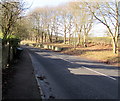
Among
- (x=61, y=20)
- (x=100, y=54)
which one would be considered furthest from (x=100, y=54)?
(x=61, y=20)

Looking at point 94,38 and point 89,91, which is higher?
point 94,38

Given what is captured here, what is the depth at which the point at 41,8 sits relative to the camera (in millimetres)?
69812

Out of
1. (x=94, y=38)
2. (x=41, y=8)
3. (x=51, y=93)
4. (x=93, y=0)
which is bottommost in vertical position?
(x=51, y=93)

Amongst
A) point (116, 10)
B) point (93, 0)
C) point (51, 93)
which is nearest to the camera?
point (51, 93)

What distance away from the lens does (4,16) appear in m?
19.6

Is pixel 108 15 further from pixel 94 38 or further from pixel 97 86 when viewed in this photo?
pixel 94 38

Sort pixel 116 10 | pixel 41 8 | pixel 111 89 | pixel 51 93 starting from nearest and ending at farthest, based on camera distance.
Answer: pixel 51 93, pixel 111 89, pixel 116 10, pixel 41 8

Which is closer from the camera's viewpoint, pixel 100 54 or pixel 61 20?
pixel 100 54

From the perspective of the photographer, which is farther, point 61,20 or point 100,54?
point 61,20

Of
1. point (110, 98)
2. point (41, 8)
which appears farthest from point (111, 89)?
point (41, 8)

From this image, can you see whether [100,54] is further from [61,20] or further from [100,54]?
[61,20]

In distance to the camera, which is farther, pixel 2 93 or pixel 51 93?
pixel 51 93

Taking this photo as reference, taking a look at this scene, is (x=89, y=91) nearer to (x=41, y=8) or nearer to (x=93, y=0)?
(x=93, y=0)

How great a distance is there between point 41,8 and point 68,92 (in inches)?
2610
